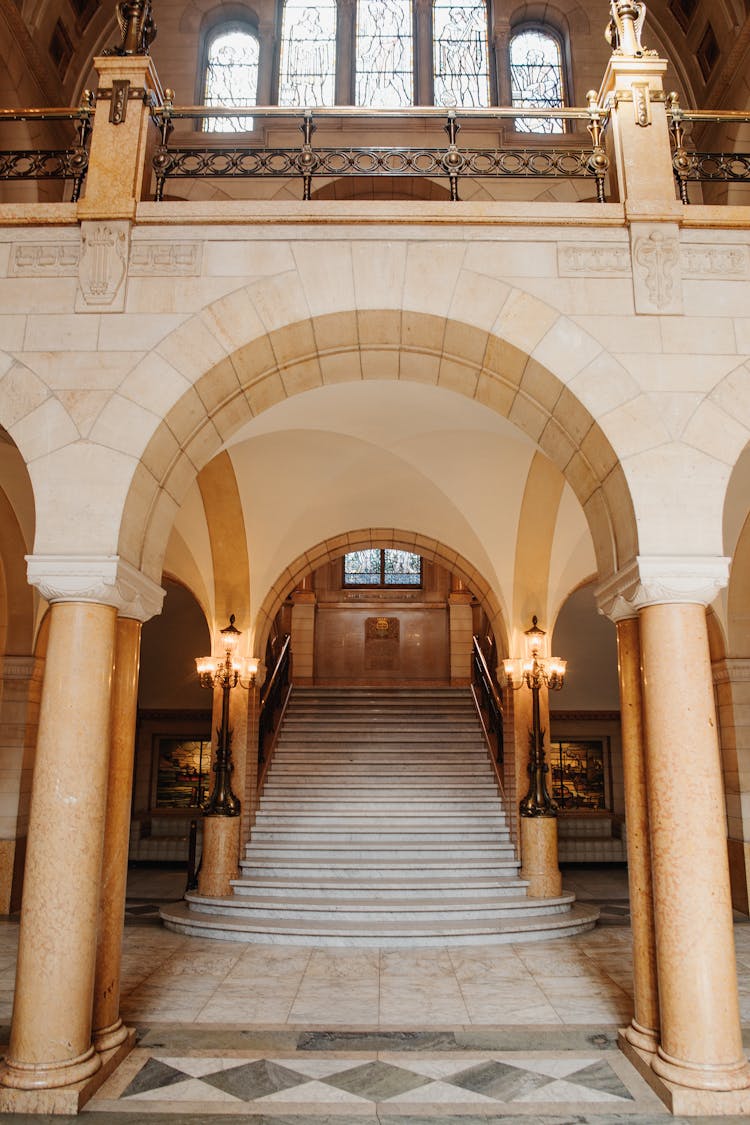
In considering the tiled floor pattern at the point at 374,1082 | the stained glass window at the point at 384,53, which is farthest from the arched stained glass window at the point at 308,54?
the tiled floor pattern at the point at 374,1082

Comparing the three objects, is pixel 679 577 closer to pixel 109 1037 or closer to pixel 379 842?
pixel 109 1037

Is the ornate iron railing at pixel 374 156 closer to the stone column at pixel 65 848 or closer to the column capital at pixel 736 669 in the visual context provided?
the stone column at pixel 65 848

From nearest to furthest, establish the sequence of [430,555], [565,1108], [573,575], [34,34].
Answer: [565,1108] → [34,34] → [573,575] → [430,555]

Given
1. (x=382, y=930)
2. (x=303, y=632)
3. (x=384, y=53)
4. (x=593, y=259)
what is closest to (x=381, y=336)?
(x=593, y=259)

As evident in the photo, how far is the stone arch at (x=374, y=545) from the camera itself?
33.6 ft

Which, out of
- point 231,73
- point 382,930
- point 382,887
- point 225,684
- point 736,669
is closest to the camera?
point 382,930

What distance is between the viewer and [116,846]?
178 inches

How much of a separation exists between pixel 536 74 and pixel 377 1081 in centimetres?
1140

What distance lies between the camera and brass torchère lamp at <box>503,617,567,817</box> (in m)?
9.35

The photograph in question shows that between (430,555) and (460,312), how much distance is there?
658 centimetres

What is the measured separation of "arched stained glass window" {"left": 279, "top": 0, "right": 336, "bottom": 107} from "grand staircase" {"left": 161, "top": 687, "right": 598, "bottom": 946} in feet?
29.0

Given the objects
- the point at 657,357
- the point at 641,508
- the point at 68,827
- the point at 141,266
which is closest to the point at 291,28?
the point at 141,266

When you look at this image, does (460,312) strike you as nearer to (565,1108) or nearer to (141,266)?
(141,266)

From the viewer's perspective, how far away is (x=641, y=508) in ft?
14.5
